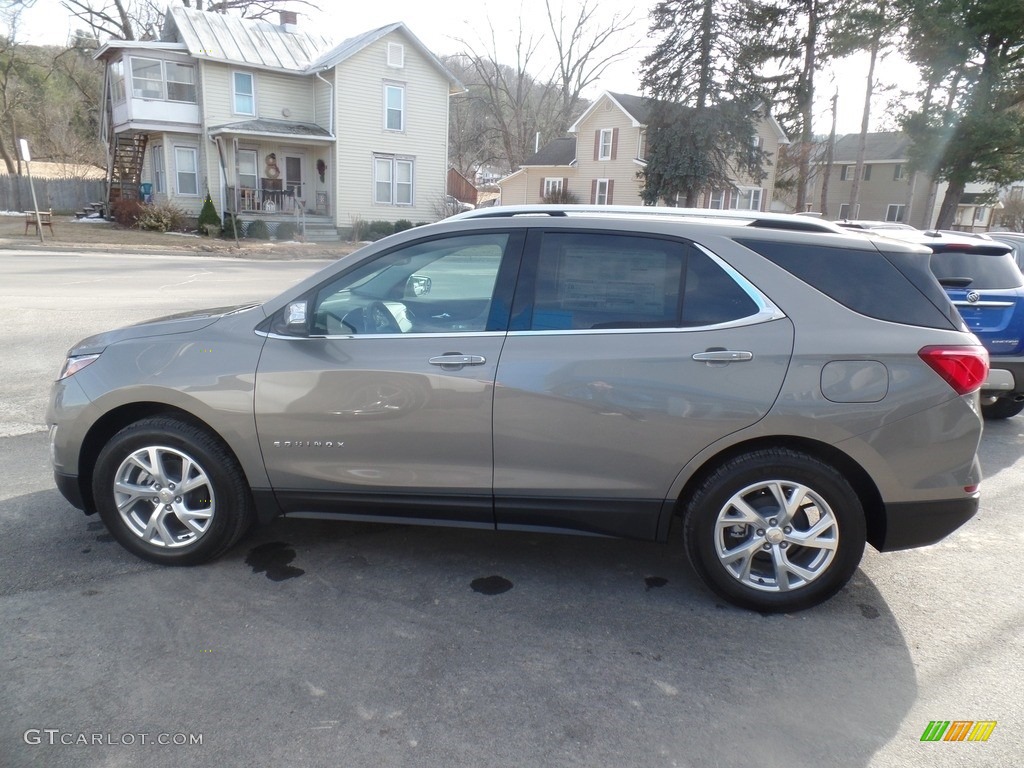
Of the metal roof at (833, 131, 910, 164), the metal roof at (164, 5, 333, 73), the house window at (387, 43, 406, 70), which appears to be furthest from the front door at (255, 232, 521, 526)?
the metal roof at (833, 131, 910, 164)

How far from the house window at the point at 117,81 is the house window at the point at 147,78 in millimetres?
504

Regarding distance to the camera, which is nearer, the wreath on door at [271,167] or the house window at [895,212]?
the wreath on door at [271,167]

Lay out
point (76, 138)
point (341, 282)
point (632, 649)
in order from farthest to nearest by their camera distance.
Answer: point (76, 138)
point (341, 282)
point (632, 649)

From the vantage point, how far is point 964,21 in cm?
2656

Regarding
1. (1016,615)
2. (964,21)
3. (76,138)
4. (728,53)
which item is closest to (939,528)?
(1016,615)

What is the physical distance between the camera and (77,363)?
12.9 feet

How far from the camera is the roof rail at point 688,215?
11.9 ft

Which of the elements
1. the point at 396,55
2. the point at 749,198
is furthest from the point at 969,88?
the point at 396,55

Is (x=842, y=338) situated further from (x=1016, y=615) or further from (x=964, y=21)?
(x=964, y=21)

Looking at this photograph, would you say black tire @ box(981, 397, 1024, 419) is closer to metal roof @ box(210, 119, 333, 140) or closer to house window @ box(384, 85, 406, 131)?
metal roof @ box(210, 119, 333, 140)

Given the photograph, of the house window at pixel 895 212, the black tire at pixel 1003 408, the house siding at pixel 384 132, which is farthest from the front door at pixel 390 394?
the house window at pixel 895 212

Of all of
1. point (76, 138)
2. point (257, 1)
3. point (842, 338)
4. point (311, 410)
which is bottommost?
point (311, 410)

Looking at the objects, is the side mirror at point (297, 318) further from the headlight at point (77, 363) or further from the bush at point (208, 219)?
the bush at point (208, 219)

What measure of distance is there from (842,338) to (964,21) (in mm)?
30084
